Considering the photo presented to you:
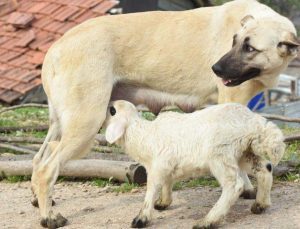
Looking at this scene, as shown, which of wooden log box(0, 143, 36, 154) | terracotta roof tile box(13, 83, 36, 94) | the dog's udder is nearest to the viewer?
the dog's udder

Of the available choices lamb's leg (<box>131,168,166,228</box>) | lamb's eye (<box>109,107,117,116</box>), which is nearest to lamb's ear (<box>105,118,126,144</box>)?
lamb's eye (<box>109,107,117,116</box>)

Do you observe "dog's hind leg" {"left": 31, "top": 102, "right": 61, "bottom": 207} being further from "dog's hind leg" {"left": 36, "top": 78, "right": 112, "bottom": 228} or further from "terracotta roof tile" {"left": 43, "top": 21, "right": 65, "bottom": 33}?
"terracotta roof tile" {"left": 43, "top": 21, "right": 65, "bottom": 33}

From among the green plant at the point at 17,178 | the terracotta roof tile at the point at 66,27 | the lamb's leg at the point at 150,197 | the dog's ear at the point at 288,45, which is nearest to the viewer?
the lamb's leg at the point at 150,197

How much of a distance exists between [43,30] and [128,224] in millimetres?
9314

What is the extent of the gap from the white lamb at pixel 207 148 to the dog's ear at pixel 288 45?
2.82 feet

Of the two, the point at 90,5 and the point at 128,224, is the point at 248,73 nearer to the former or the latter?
the point at 128,224

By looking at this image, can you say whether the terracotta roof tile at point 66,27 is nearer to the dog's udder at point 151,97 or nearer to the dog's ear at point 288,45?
the dog's udder at point 151,97

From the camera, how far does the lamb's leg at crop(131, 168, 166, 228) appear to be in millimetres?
5367

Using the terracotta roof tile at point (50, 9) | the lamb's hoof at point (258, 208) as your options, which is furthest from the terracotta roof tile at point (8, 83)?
the lamb's hoof at point (258, 208)

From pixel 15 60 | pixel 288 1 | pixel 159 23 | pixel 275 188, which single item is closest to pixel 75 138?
pixel 159 23

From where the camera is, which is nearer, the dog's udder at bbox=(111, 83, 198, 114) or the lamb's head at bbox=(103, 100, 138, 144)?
the lamb's head at bbox=(103, 100, 138, 144)

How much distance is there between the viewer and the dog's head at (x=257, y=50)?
19.9ft

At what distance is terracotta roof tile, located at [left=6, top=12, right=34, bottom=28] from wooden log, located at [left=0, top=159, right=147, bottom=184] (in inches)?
297

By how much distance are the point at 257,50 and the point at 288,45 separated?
26cm
